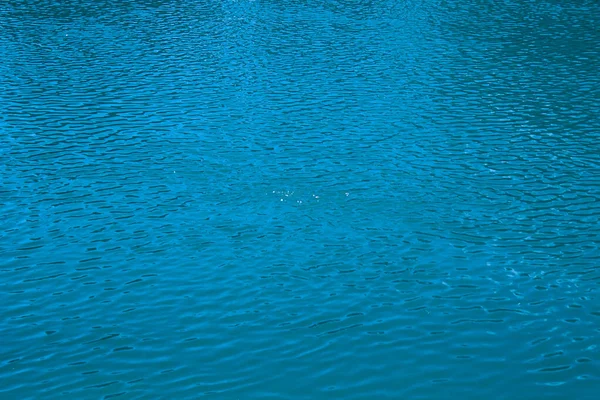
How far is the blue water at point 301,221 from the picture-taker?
2522 centimetres

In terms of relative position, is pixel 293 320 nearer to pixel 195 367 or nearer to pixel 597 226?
pixel 195 367

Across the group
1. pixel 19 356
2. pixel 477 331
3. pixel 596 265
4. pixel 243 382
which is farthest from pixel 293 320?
pixel 596 265

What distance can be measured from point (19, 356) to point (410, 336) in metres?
14.2

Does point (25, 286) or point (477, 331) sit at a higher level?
point (477, 331)

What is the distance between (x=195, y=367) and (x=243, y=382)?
194cm

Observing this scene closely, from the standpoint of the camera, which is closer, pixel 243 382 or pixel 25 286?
pixel 243 382

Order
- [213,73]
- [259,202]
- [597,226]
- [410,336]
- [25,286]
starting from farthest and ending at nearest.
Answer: [213,73], [259,202], [597,226], [25,286], [410,336]

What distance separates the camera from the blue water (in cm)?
2522

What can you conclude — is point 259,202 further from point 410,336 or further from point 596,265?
point 596,265

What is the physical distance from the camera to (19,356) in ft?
84.3

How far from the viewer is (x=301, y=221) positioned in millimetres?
35688

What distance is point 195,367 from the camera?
989 inches

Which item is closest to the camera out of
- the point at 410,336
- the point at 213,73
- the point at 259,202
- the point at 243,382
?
the point at 243,382

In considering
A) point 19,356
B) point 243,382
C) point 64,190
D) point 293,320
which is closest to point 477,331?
point 293,320
